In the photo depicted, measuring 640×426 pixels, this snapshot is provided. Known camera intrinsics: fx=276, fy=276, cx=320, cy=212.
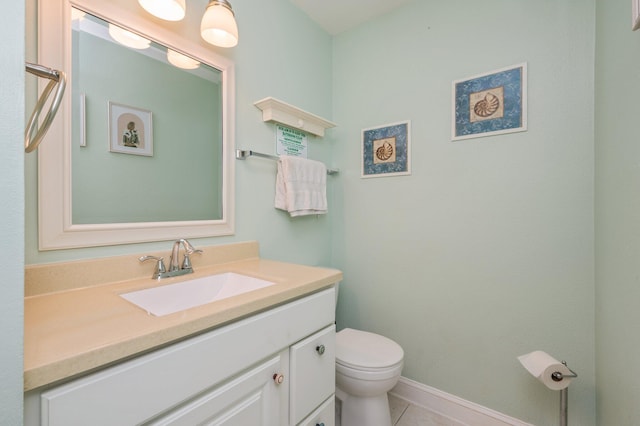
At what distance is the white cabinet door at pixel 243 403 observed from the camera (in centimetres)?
66

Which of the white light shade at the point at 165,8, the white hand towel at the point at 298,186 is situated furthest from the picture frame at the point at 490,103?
the white light shade at the point at 165,8

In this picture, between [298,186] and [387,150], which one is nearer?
[298,186]

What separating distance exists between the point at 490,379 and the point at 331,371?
36.1 inches

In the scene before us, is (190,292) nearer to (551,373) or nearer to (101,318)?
(101,318)

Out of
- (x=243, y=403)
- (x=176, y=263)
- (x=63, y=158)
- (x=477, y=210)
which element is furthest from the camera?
(x=477, y=210)

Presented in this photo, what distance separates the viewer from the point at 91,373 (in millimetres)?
527

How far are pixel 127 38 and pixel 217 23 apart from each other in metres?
0.34

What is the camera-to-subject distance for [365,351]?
1.38m

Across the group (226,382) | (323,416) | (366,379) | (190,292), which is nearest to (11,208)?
(226,382)

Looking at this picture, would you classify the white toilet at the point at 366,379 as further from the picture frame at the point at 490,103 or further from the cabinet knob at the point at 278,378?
the picture frame at the point at 490,103

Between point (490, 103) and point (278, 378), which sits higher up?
point (490, 103)

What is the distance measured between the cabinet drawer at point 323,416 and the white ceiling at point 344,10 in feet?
6.97

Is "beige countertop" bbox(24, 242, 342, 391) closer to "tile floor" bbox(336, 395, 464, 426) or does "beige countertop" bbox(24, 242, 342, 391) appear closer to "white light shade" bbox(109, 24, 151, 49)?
"white light shade" bbox(109, 24, 151, 49)

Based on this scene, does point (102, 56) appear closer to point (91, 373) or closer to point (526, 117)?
point (91, 373)
